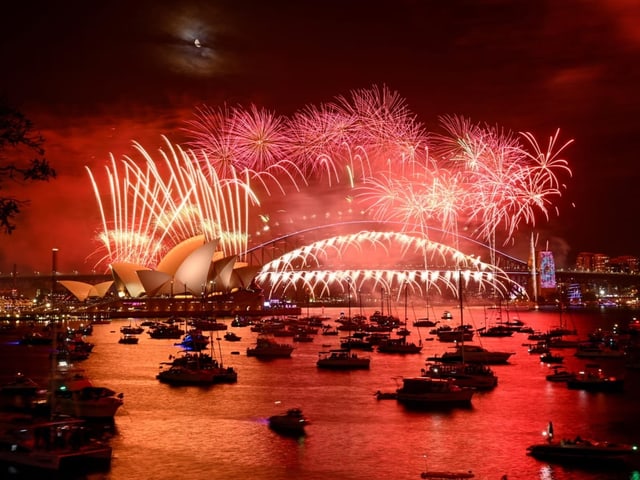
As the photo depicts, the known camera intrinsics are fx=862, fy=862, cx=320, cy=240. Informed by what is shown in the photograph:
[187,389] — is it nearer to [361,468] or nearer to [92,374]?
[92,374]

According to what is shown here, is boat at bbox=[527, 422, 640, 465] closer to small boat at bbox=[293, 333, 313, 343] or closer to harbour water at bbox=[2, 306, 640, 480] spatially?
harbour water at bbox=[2, 306, 640, 480]

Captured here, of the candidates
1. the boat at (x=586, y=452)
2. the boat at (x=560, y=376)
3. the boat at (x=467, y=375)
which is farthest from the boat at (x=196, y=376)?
the boat at (x=586, y=452)

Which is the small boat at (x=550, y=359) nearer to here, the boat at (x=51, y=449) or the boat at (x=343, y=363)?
the boat at (x=343, y=363)

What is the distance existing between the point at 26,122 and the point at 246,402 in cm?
2075

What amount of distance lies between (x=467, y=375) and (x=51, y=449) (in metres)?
19.3

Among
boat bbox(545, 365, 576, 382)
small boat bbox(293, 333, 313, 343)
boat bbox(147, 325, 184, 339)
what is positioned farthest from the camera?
boat bbox(147, 325, 184, 339)

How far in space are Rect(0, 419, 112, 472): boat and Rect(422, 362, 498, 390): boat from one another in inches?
669

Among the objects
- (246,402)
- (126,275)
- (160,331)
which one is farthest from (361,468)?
(126,275)

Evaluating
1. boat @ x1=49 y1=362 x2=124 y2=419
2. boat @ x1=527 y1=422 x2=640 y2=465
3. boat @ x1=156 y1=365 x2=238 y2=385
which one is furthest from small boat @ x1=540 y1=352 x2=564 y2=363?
boat @ x1=49 y1=362 x2=124 y2=419

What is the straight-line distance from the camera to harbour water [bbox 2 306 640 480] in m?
20.9

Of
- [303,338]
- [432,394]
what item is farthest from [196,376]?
[303,338]

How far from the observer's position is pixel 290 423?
24969 millimetres

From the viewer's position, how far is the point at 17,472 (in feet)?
61.0

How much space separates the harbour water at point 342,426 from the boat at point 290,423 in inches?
14.3
